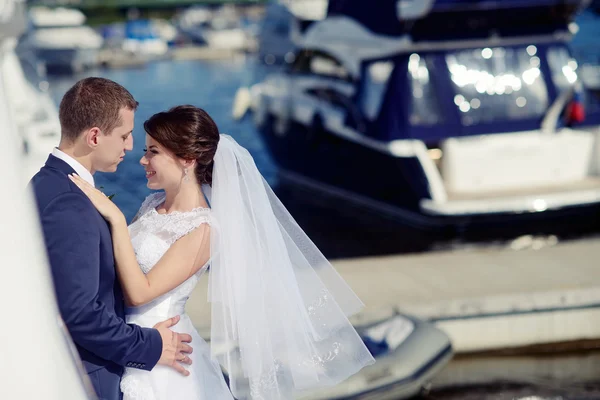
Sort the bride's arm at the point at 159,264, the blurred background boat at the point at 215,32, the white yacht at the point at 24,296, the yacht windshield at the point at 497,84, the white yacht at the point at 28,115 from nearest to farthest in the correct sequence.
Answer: the white yacht at the point at 24,296, the bride's arm at the point at 159,264, the white yacht at the point at 28,115, the yacht windshield at the point at 497,84, the blurred background boat at the point at 215,32

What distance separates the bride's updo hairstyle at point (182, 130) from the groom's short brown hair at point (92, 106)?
1.02ft

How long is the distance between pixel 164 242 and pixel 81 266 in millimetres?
515

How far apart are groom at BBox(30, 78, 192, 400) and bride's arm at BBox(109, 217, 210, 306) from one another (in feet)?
0.14

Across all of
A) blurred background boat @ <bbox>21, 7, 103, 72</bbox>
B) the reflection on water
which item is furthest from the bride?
blurred background boat @ <bbox>21, 7, 103, 72</bbox>

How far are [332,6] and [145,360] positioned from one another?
12.9 meters

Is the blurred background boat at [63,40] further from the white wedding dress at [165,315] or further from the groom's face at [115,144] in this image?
the groom's face at [115,144]

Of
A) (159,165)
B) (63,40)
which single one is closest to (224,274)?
(159,165)

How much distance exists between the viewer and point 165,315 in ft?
9.66

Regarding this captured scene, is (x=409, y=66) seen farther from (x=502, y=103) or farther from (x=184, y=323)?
(x=184, y=323)

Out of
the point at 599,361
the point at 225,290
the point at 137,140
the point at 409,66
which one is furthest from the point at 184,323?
the point at 409,66

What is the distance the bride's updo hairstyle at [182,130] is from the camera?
2.86m

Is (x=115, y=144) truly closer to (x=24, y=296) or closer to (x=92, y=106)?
(x=92, y=106)

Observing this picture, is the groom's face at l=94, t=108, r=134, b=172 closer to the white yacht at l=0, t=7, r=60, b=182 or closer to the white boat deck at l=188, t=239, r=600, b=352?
the white boat deck at l=188, t=239, r=600, b=352

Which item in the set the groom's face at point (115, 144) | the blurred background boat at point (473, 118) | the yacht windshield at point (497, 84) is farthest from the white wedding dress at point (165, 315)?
the yacht windshield at point (497, 84)
